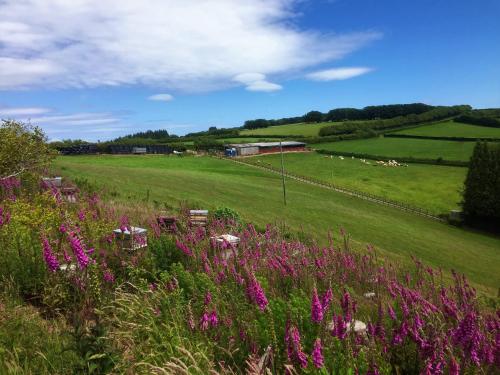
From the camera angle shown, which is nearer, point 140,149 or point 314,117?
point 140,149

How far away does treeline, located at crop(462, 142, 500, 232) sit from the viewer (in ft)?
160

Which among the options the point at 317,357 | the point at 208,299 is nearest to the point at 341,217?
the point at 208,299

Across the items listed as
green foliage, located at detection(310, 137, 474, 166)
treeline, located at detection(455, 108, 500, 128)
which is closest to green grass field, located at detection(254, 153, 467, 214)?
green foliage, located at detection(310, 137, 474, 166)

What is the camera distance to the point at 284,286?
675 centimetres

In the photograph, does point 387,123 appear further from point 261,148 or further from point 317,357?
point 317,357

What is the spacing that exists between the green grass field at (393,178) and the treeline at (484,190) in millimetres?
3716

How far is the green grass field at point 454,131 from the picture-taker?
10416 cm

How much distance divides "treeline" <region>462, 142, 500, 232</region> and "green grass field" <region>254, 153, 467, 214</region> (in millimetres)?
3716

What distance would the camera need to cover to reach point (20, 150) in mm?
16172

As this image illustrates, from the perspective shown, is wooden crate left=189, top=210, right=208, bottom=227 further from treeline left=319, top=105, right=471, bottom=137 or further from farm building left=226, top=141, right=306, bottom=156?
treeline left=319, top=105, right=471, bottom=137

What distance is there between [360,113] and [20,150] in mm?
156708

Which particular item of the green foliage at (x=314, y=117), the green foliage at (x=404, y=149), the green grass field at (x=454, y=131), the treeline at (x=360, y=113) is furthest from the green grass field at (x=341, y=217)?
the green foliage at (x=314, y=117)

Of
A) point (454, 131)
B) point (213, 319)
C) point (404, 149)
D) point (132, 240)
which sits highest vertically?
point (213, 319)

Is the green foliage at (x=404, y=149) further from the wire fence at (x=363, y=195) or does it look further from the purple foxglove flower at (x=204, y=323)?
the purple foxglove flower at (x=204, y=323)
